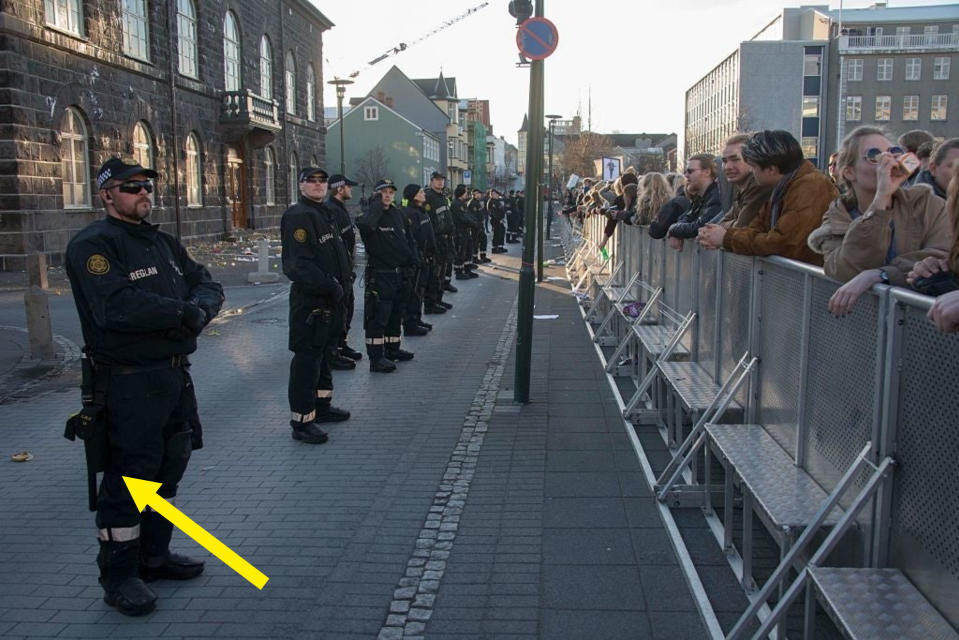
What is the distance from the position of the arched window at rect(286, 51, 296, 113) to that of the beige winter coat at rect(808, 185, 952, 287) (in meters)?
39.1

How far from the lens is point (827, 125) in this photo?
92438 mm

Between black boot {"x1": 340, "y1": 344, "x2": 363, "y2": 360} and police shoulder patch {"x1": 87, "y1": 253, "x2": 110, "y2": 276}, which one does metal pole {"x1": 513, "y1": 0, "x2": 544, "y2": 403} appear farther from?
police shoulder patch {"x1": 87, "y1": 253, "x2": 110, "y2": 276}

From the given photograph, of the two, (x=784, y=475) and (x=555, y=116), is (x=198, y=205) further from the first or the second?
(x=784, y=475)

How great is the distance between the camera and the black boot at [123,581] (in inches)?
155

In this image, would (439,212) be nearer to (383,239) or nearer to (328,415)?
(383,239)

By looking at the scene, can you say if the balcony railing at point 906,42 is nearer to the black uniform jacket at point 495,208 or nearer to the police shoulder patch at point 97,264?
the black uniform jacket at point 495,208

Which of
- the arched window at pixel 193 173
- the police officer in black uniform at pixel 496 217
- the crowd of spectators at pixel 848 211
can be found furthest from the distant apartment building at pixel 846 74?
the crowd of spectators at pixel 848 211

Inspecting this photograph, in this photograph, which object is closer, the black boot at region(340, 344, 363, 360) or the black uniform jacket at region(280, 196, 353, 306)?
the black uniform jacket at region(280, 196, 353, 306)

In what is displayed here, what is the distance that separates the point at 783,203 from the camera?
489cm

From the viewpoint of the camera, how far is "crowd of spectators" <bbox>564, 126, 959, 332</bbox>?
11.0 feet

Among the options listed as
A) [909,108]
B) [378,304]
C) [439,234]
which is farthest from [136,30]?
[909,108]

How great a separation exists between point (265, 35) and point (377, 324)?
31.5 m

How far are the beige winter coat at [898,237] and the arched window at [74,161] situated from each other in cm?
2103

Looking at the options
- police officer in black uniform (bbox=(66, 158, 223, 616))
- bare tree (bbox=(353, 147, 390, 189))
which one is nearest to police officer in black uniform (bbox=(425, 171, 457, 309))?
police officer in black uniform (bbox=(66, 158, 223, 616))
